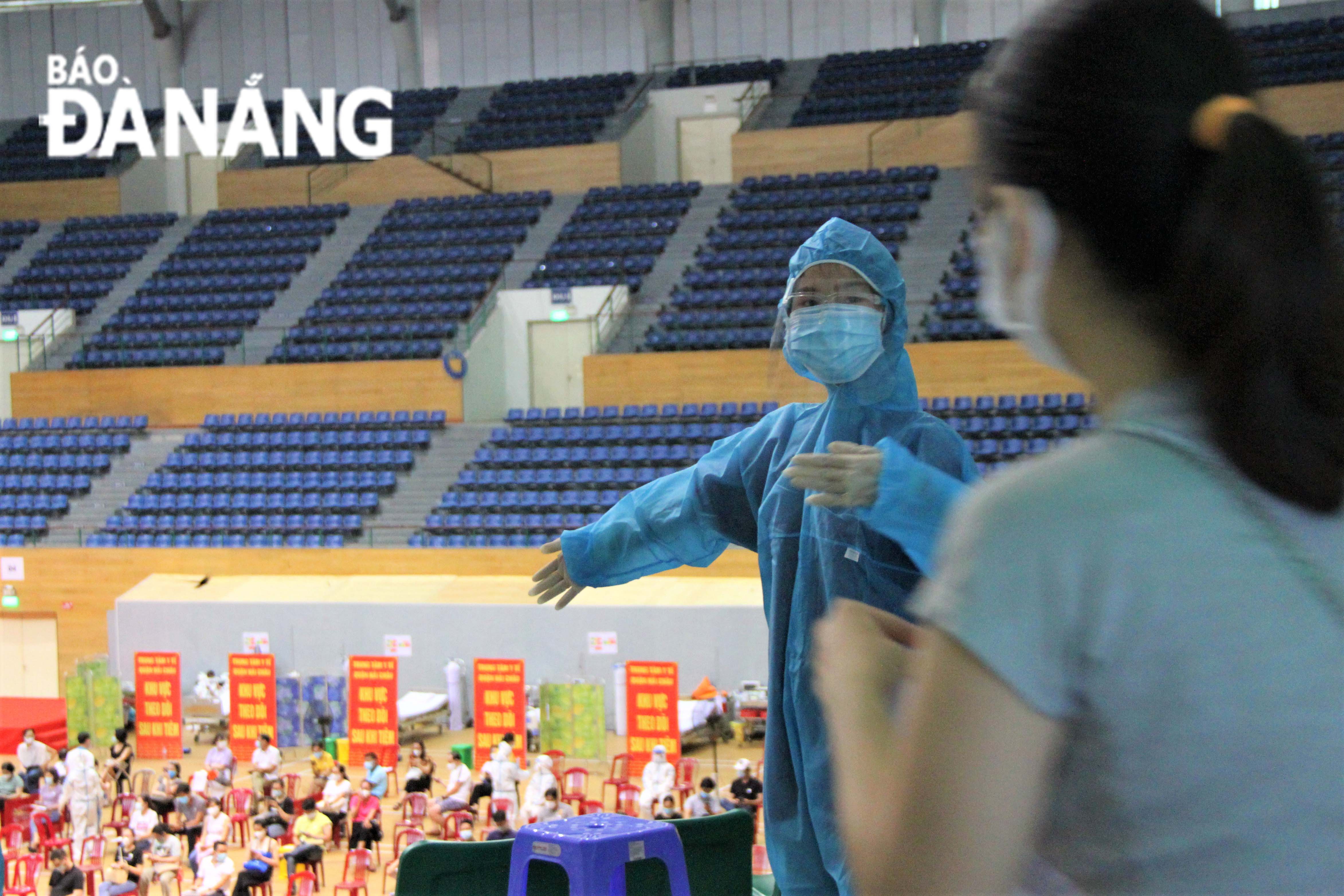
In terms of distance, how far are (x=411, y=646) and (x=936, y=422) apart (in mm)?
14478

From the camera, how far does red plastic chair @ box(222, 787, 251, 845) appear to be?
12375 mm

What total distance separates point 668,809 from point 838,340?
913 cm

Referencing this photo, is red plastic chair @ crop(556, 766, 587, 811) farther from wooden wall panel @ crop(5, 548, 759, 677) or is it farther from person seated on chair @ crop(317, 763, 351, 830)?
wooden wall panel @ crop(5, 548, 759, 677)

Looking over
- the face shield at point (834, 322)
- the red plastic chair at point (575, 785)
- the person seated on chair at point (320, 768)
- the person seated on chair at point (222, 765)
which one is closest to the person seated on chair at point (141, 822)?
the person seated on chair at point (222, 765)

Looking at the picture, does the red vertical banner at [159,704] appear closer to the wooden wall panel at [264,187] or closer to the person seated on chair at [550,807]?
the person seated on chair at [550,807]

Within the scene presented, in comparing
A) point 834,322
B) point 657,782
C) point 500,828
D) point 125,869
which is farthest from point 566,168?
point 834,322

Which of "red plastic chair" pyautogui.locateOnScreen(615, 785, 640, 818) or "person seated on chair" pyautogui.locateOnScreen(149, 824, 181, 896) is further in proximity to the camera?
"red plastic chair" pyautogui.locateOnScreen(615, 785, 640, 818)

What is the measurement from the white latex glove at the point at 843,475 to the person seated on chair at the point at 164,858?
988 cm

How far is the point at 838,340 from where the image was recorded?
2.68 meters

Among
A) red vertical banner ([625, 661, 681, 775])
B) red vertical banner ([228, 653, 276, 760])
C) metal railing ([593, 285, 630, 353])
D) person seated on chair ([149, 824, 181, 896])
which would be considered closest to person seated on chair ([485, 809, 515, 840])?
person seated on chair ([149, 824, 181, 896])

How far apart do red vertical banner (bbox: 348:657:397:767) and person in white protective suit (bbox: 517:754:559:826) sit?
84.1 inches

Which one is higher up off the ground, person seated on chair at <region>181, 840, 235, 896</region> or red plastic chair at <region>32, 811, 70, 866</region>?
person seated on chair at <region>181, 840, 235, 896</region>

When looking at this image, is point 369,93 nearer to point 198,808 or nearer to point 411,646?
point 411,646

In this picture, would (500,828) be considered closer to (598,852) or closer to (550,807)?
(550,807)
